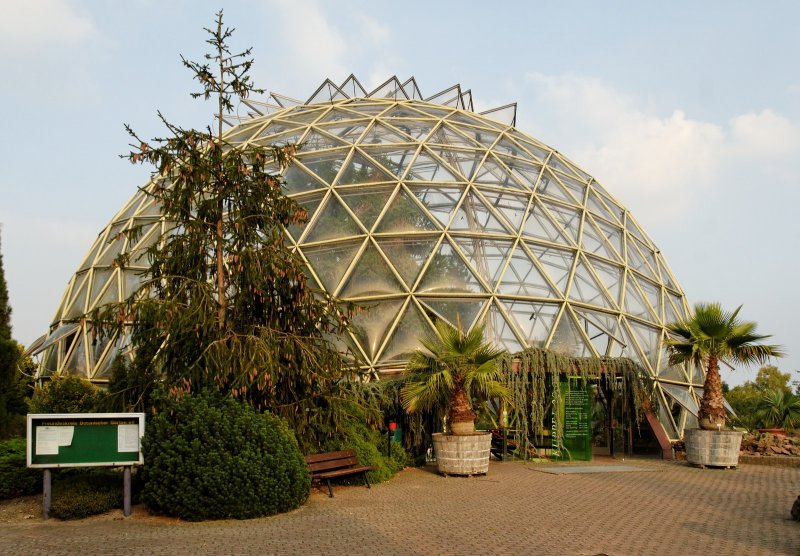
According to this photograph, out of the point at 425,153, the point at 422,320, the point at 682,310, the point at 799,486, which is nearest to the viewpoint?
the point at 799,486

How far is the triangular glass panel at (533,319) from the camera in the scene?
1727 cm

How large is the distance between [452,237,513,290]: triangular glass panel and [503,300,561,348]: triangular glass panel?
88 centimetres

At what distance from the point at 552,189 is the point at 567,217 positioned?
4.54 ft

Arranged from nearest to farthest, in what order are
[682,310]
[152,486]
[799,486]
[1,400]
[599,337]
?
[152,486]
[799,486]
[1,400]
[599,337]
[682,310]

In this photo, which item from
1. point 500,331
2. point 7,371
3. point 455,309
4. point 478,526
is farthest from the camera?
point 500,331

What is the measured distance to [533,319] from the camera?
17.6 m

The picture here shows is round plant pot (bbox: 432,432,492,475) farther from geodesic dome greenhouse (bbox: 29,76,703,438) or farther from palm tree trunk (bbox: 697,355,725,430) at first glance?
palm tree trunk (bbox: 697,355,725,430)

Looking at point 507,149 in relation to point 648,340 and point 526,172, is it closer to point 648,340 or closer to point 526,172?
point 526,172

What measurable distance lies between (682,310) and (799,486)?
1056 cm

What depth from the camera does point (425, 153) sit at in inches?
830

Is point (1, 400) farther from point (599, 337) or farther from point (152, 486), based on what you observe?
point (599, 337)

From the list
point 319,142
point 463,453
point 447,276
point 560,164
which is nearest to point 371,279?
point 447,276

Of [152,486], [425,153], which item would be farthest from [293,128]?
[152,486]

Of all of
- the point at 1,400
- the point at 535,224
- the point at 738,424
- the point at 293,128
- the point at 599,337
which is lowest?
the point at 738,424
